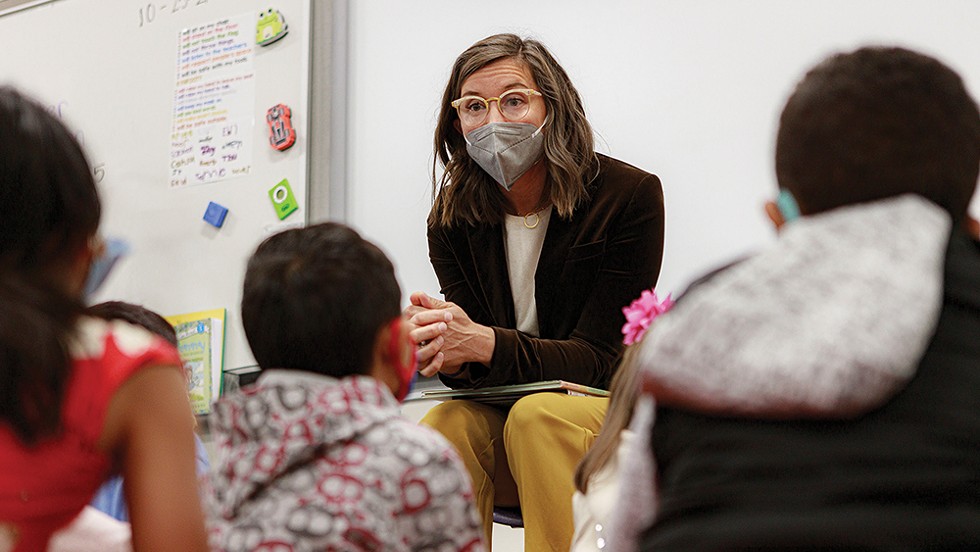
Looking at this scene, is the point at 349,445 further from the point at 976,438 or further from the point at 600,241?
the point at 600,241

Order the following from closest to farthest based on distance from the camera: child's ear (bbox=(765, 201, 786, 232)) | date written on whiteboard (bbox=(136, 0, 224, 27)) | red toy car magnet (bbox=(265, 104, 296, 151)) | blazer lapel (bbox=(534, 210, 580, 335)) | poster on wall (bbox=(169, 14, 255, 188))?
child's ear (bbox=(765, 201, 786, 232)), blazer lapel (bbox=(534, 210, 580, 335)), red toy car magnet (bbox=(265, 104, 296, 151)), poster on wall (bbox=(169, 14, 255, 188)), date written on whiteboard (bbox=(136, 0, 224, 27))

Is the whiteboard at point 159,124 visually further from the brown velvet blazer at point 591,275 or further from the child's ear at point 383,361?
the child's ear at point 383,361

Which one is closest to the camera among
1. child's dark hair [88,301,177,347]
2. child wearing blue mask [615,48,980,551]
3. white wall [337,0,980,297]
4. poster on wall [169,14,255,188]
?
child wearing blue mask [615,48,980,551]

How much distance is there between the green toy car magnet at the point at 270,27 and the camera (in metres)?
2.99

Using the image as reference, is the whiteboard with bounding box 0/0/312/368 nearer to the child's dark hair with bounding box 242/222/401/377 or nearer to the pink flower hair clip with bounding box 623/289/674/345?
the pink flower hair clip with bounding box 623/289/674/345

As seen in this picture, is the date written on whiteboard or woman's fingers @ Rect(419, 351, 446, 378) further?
the date written on whiteboard

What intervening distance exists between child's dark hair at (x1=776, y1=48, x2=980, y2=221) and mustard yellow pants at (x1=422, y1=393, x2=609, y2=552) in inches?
37.8

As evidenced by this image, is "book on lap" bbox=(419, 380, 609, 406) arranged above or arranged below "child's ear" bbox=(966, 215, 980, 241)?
below

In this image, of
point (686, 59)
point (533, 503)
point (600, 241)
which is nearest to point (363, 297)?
point (533, 503)

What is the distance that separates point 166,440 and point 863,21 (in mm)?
1918

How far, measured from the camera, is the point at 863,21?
7.84ft

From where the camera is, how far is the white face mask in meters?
2.17

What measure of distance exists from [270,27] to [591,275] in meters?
1.38

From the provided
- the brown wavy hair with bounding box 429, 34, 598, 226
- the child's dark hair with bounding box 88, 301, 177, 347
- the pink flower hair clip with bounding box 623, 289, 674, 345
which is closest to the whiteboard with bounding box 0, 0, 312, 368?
the brown wavy hair with bounding box 429, 34, 598, 226
